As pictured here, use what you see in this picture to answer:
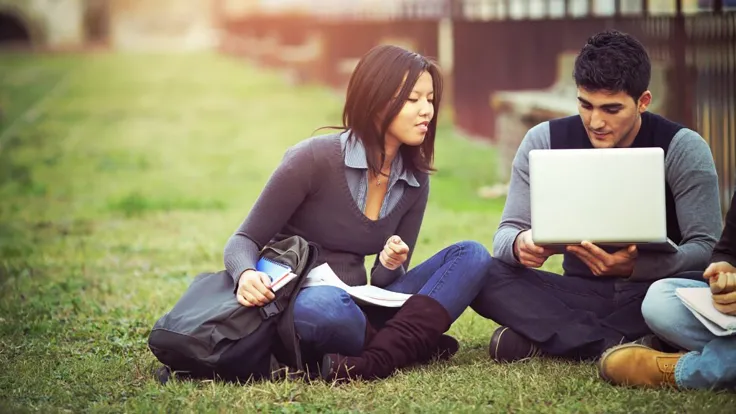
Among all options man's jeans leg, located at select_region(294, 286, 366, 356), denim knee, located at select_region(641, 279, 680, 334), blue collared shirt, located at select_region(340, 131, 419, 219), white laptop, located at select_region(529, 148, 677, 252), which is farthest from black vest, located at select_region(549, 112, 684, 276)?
man's jeans leg, located at select_region(294, 286, 366, 356)

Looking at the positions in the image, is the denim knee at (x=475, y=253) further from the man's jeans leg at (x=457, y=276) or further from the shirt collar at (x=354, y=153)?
the shirt collar at (x=354, y=153)

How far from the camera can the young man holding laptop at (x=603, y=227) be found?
443 cm

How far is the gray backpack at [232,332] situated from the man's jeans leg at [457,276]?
480 millimetres

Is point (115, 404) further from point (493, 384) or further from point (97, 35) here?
point (97, 35)

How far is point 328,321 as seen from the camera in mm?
4586

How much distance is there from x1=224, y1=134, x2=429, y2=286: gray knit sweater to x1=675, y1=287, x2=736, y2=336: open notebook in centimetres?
116

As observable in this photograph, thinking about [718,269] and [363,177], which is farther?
[363,177]

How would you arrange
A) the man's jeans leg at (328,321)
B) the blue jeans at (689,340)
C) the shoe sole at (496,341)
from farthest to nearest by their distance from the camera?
the shoe sole at (496,341) → the man's jeans leg at (328,321) → the blue jeans at (689,340)

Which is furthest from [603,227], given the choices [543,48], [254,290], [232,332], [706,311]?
[543,48]

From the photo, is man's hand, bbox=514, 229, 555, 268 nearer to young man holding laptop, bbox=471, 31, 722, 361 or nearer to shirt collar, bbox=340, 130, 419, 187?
young man holding laptop, bbox=471, 31, 722, 361

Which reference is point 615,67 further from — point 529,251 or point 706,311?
point 706,311

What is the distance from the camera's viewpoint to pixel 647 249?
15.4ft

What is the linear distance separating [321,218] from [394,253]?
0.33m

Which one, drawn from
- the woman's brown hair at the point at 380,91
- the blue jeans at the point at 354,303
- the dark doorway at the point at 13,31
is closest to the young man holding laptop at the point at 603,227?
the blue jeans at the point at 354,303
